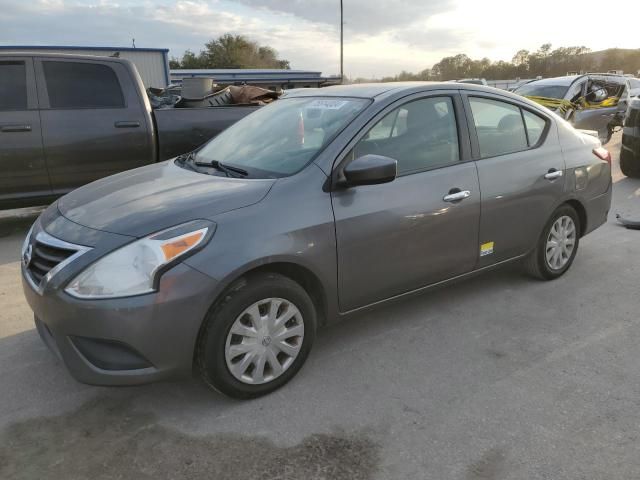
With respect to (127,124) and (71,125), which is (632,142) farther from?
(71,125)

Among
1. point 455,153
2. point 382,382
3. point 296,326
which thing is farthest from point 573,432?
point 455,153

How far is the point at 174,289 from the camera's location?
2.52 m

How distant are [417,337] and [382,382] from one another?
2.10 feet

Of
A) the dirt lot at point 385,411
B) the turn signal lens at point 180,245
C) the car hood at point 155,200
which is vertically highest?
the car hood at point 155,200

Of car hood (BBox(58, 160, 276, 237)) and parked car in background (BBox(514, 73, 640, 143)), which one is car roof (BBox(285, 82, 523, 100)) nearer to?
car hood (BBox(58, 160, 276, 237))

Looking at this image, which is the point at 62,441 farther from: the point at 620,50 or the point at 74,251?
the point at 620,50

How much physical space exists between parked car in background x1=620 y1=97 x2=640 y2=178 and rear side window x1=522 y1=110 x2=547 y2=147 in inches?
208

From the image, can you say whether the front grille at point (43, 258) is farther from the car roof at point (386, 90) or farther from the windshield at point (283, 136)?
the car roof at point (386, 90)

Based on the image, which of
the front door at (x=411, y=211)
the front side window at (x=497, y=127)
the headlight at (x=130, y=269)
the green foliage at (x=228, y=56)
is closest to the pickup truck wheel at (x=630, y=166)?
the front side window at (x=497, y=127)

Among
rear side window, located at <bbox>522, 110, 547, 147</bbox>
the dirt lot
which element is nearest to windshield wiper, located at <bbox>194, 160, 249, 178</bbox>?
the dirt lot

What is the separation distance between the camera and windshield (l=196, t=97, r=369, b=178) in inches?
128

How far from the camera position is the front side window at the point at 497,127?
386 cm

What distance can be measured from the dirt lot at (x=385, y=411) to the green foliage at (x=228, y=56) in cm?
5774

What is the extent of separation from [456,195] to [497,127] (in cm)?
80
